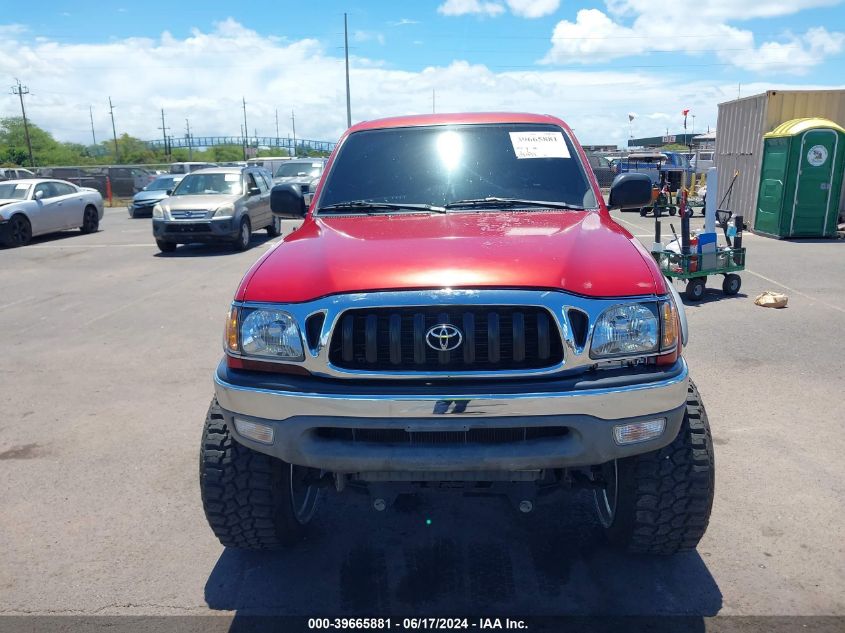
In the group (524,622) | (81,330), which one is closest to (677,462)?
(524,622)

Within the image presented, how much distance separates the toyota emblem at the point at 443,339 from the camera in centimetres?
254

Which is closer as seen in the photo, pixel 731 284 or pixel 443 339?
pixel 443 339

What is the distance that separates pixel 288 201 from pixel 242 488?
2.04 meters

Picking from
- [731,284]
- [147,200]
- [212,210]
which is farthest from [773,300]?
[147,200]

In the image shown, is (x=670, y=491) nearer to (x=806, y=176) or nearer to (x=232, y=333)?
(x=232, y=333)

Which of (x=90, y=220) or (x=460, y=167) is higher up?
(x=460, y=167)

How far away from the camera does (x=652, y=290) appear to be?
8.69ft

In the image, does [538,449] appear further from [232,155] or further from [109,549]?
[232,155]

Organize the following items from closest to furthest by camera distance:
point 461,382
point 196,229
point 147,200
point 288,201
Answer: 1. point 461,382
2. point 288,201
3. point 196,229
4. point 147,200

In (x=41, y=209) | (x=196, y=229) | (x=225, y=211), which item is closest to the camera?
(x=196, y=229)

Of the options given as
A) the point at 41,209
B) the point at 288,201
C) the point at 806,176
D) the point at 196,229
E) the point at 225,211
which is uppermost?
the point at 288,201

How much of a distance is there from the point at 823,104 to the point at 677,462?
15.1 metres

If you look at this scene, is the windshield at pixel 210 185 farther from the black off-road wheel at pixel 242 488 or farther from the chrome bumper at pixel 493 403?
the chrome bumper at pixel 493 403

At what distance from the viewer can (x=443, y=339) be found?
254 centimetres
